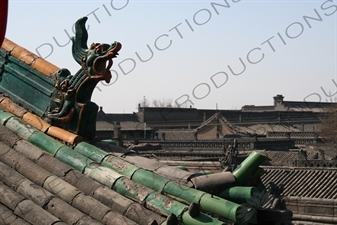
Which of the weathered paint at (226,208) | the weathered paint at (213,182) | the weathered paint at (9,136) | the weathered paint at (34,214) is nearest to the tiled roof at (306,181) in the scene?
the weathered paint at (9,136)

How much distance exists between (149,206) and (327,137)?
43515mm

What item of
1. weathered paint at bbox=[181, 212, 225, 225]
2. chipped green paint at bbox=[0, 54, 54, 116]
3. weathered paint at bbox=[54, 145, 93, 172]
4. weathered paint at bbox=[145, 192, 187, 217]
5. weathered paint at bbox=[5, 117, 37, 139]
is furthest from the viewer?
chipped green paint at bbox=[0, 54, 54, 116]

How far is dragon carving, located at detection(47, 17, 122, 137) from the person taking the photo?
21.8 feet

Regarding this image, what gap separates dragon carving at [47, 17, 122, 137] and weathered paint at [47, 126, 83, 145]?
0.07m

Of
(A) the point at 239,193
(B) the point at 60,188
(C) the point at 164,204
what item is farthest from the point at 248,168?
(B) the point at 60,188

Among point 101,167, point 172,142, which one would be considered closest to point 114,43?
point 101,167

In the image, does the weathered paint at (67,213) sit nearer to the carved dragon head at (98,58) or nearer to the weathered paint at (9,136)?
the weathered paint at (9,136)

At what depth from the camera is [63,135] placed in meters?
6.88

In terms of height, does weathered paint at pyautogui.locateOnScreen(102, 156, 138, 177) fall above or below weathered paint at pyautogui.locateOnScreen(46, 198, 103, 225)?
above

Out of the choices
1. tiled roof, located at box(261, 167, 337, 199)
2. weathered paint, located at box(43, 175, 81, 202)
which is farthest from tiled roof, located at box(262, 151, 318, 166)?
weathered paint, located at box(43, 175, 81, 202)

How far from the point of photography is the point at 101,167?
21.1 feet

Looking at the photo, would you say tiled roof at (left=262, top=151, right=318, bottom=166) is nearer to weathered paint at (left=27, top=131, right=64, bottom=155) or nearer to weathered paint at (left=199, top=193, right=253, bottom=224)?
weathered paint at (left=27, top=131, right=64, bottom=155)

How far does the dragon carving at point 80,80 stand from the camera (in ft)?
21.8

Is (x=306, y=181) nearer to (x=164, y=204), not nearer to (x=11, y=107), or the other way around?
(x=11, y=107)
